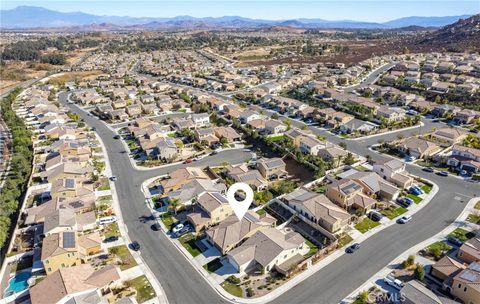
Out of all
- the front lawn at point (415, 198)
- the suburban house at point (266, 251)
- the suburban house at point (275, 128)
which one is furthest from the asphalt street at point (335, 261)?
the suburban house at point (275, 128)

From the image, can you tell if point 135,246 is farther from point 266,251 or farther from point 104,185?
point 104,185

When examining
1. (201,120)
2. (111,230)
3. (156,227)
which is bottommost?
(111,230)

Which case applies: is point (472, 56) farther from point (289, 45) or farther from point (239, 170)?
point (239, 170)

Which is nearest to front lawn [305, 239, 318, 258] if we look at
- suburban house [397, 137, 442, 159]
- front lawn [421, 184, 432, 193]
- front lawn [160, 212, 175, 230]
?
front lawn [160, 212, 175, 230]

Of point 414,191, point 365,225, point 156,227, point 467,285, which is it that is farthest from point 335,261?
point 156,227

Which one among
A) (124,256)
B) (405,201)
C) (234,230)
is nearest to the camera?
(124,256)

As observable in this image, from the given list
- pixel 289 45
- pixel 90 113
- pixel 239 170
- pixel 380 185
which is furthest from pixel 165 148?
pixel 289 45
